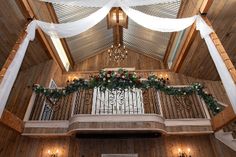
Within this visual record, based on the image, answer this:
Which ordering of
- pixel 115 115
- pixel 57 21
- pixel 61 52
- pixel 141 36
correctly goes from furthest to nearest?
pixel 141 36 → pixel 61 52 → pixel 57 21 → pixel 115 115

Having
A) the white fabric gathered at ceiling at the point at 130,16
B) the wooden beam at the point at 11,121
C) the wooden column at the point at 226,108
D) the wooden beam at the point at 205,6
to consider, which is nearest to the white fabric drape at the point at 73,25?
the white fabric gathered at ceiling at the point at 130,16

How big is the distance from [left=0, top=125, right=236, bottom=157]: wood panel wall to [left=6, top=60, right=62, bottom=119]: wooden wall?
0.92m

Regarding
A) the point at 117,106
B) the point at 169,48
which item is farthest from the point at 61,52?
the point at 169,48

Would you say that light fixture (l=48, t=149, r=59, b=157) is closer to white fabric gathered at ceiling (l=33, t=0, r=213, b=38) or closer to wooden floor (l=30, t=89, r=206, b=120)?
wooden floor (l=30, t=89, r=206, b=120)

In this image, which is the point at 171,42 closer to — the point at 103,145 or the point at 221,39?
the point at 221,39

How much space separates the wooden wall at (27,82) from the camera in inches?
237

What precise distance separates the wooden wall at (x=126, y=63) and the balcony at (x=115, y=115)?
2963 mm

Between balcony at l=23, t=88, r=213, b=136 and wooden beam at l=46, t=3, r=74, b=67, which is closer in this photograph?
balcony at l=23, t=88, r=213, b=136

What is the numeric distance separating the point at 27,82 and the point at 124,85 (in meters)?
4.05

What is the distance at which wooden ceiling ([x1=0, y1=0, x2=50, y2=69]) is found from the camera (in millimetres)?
5000

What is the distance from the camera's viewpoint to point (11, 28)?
5512 millimetres

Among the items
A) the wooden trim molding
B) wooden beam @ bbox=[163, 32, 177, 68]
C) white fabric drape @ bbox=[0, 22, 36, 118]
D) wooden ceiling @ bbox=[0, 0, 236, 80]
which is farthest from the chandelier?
white fabric drape @ bbox=[0, 22, 36, 118]

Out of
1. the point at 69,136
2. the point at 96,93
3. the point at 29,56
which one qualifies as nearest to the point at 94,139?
the point at 69,136

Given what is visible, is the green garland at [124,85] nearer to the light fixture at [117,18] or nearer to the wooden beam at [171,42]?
the wooden beam at [171,42]
